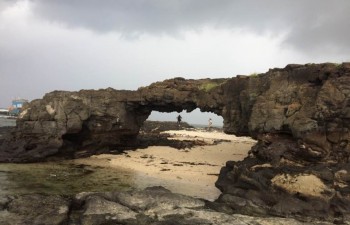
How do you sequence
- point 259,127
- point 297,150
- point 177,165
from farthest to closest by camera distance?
point 177,165
point 259,127
point 297,150

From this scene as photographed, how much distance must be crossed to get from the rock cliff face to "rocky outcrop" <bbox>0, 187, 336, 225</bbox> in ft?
4.97

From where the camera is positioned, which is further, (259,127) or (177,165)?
(177,165)

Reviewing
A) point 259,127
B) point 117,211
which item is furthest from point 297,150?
point 117,211

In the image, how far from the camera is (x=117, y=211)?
10.6 m

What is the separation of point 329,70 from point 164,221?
9334 millimetres

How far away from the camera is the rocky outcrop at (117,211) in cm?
999

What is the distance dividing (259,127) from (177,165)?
7.23 metres

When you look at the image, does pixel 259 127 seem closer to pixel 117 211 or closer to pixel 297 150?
pixel 297 150

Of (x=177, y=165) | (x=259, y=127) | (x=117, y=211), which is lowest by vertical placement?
(x=177, y=165)

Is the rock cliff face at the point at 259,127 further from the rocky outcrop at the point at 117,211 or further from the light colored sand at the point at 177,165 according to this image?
the rocky outcrop at the point at 117,211

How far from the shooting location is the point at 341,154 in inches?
542

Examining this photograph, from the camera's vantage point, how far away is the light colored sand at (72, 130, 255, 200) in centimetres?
1658

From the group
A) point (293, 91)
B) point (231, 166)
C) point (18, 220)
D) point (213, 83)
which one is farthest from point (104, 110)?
point (18, 220)

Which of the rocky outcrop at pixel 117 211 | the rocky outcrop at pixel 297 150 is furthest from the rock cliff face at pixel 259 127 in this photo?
the rocky outcrop at pixel 117 211
